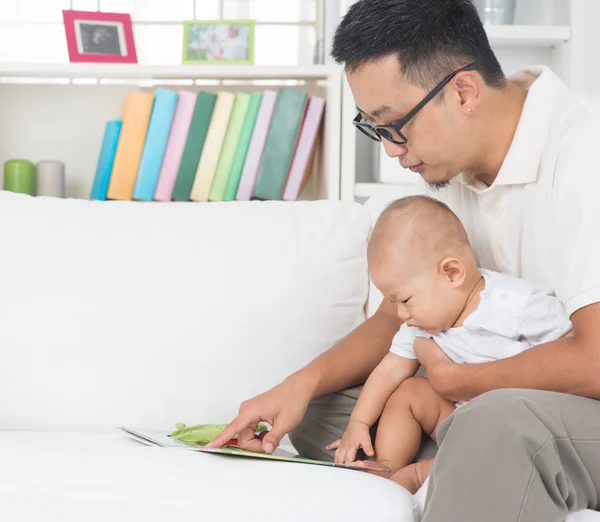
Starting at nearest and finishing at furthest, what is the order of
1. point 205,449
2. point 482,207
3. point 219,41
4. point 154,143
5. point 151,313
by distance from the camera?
point 205,449 → point 482,207 → point 151,313 → point 154,143 → point 219,41

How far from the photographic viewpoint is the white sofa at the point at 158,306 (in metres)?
1.66

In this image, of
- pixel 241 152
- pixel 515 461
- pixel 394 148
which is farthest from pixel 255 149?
pixel 515 461

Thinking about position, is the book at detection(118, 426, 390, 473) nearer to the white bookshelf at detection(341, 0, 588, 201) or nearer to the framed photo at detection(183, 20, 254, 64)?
the white bookshelf at detection(341, 0, 588, 201)

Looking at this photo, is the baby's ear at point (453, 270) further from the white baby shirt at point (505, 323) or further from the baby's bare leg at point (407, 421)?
the baby's bare leg at point (407, 421)

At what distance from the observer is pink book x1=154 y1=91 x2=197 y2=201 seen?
8.07 feet

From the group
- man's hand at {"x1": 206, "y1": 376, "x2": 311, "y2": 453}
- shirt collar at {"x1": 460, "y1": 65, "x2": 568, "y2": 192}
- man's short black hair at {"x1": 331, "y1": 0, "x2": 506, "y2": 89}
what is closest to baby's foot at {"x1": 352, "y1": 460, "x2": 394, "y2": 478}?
man's hand at {"x1": 206, "y1": 376, "x2": 311, "y2": 453}

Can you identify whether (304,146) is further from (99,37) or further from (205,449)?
(205,449)

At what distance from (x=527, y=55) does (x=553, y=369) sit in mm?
1634

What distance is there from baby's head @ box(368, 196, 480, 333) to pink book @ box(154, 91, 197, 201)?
1.12 meters

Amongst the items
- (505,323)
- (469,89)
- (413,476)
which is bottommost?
(413,476)

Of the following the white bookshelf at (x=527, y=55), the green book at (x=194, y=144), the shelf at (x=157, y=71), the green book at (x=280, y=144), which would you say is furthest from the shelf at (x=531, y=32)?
the green book at (x=194, y=144)

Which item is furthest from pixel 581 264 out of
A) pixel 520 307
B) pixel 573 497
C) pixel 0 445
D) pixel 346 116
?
pixel 346 116

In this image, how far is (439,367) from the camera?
1.38 metres

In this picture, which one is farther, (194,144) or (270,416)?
(194,144)
